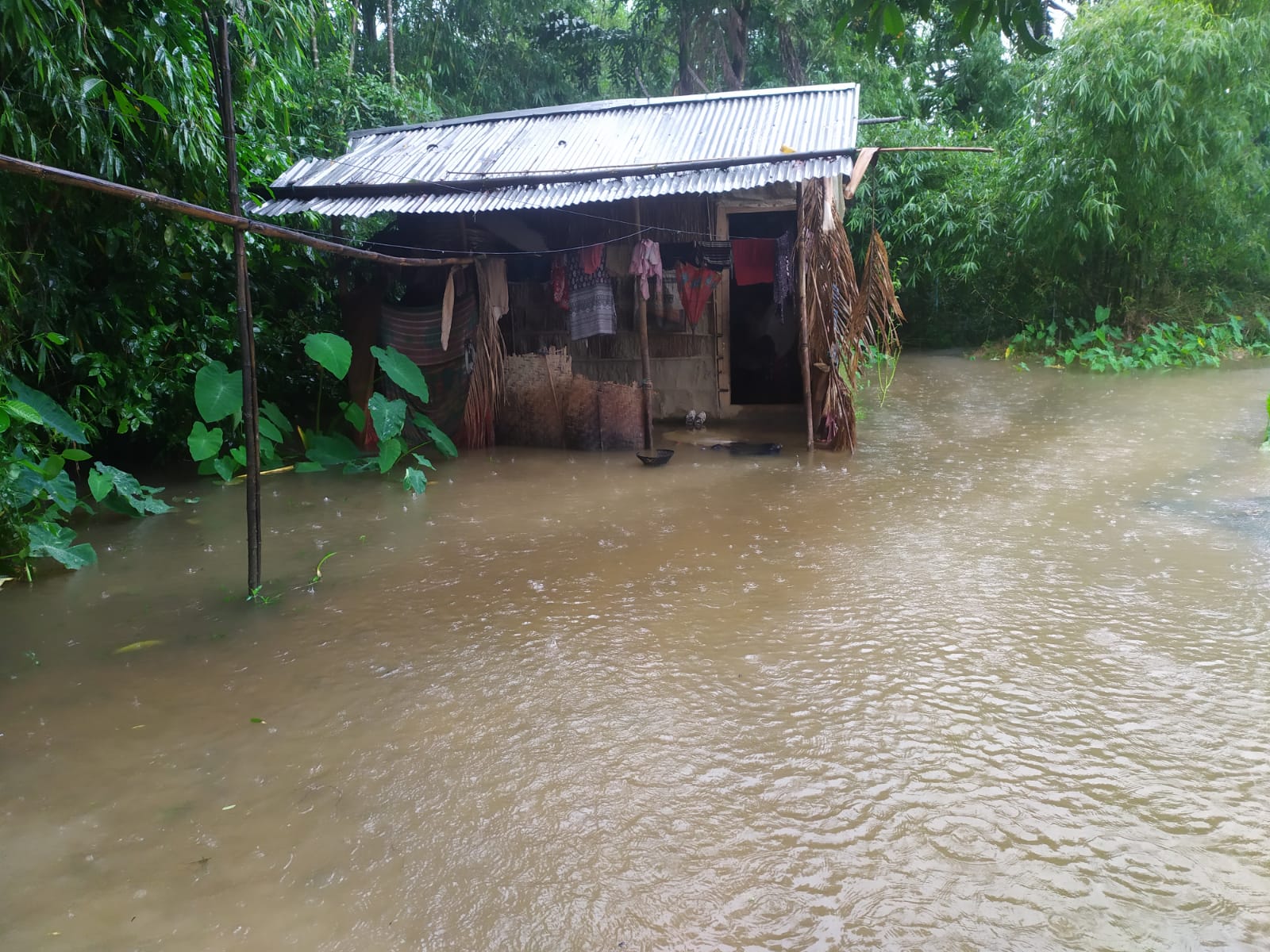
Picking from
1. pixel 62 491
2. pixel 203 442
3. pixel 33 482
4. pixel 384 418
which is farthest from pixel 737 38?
pixel 33 482

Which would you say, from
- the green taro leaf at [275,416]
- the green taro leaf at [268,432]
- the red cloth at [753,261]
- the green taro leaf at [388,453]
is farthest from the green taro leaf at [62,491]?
the red cloth at [753,261]

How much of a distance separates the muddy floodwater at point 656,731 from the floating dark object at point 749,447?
1844 mm

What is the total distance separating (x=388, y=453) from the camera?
299 inches

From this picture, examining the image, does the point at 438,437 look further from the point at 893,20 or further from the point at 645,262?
the point at 893,20

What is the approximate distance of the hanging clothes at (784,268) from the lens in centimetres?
847

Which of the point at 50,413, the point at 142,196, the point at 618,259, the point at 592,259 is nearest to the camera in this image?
the point at 142,196

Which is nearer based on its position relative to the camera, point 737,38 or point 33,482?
point 33,482

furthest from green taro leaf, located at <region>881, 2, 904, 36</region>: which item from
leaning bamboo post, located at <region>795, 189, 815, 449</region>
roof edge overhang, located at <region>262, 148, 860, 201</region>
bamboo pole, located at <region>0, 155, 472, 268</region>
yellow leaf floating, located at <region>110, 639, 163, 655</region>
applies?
leaning bamboo post, located at <region>795, 189, 815, 449</region>

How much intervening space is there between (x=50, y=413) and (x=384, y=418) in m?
2.59

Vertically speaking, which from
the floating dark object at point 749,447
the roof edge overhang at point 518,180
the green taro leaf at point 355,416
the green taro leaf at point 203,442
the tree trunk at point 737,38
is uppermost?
the tree trunk at point 737,38

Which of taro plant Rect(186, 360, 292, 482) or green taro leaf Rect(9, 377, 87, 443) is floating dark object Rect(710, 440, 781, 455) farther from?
green taro leaf Rect(9, 377, 87, 443)

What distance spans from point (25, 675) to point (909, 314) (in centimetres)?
1461

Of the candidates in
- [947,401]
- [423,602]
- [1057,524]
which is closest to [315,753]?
[423,602]

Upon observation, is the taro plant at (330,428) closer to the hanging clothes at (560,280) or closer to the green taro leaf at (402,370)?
the green taro leaf at (402,370)
